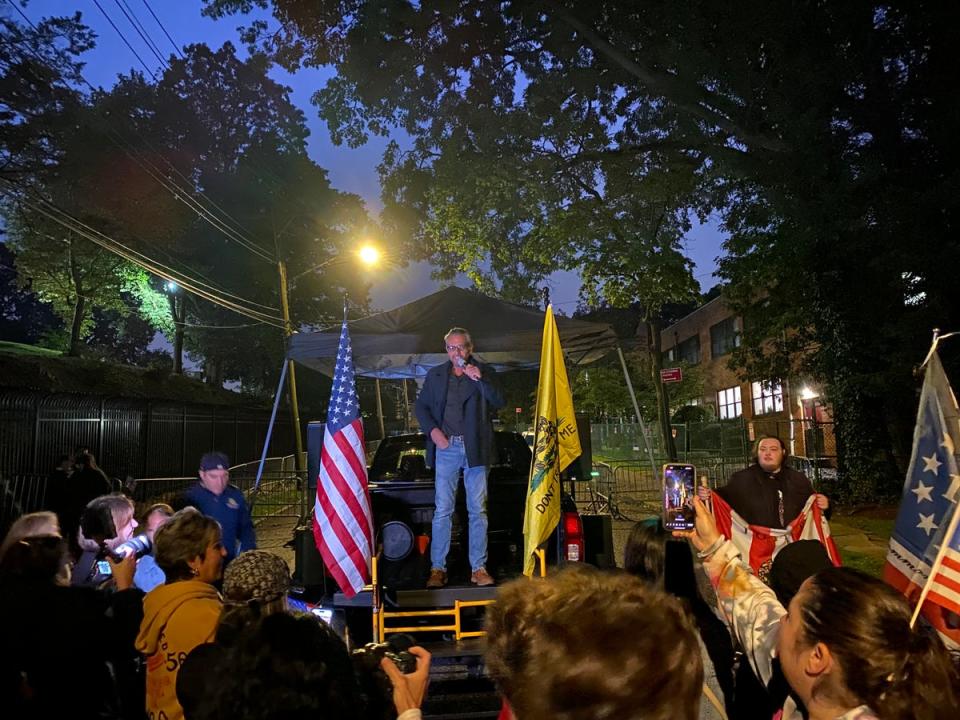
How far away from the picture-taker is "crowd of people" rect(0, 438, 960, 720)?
1.29 metres

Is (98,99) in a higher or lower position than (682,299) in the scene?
higher

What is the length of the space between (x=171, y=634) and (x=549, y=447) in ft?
10.4

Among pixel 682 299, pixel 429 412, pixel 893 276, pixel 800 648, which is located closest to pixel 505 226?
pixel 682 299

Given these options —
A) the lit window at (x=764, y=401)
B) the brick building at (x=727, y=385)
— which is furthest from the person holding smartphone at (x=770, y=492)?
the lit window at (x=764, y=401)

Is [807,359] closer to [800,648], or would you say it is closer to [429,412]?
[429,412]

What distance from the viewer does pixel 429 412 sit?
571cm

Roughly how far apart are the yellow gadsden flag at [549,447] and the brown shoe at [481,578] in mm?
285

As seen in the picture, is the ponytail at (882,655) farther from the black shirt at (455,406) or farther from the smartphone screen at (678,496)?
the black shirt at (455,406)

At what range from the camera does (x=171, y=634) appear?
260cm

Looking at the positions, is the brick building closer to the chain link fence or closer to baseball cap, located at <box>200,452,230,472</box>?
the chain link fence

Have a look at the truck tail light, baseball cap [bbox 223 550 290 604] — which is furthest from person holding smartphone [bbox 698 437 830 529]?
baseball cap [bbox 223 550 290 604]

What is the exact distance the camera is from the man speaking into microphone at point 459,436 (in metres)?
5.24

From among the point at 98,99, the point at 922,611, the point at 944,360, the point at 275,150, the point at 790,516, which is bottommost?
the point at 922,611

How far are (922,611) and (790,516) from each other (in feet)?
5.47
